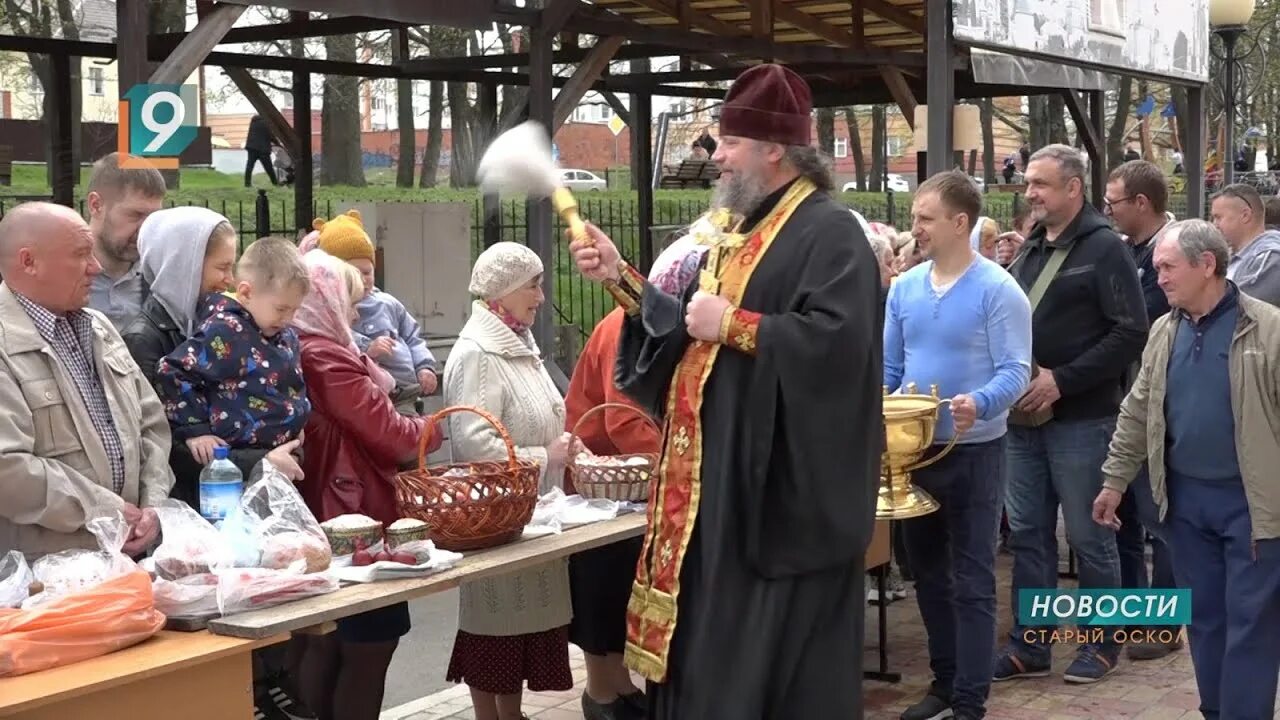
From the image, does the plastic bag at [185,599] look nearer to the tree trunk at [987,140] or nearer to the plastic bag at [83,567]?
the plastic bag at [83,567]

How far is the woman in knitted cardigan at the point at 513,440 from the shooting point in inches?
190

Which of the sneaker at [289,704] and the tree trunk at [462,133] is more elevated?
the tree trunk at [462,133]

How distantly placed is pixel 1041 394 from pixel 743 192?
2.57m

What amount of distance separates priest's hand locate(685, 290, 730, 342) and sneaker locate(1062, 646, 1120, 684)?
123 inches

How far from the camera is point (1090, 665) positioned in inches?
237

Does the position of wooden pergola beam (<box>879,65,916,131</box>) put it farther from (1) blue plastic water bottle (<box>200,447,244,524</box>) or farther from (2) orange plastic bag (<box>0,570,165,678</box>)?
(2) orange plastic bag (<box>0,570,165,678</box>)

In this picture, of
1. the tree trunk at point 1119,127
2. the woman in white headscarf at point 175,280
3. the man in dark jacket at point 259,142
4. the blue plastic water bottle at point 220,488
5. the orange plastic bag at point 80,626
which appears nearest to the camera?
the orange plastic bag at point 80,626

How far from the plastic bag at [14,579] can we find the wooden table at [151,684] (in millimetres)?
303

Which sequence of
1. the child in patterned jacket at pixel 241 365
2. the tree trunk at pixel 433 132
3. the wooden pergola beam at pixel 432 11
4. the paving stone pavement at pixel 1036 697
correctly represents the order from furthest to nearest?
the tree trunk at pixel 433 132 → the wooden pergola beam at pixel 432 11 → the paving stone pavement at pixel 1036 697 → the child in patterned jacket at pixel 241 365

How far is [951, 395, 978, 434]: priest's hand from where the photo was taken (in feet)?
17.1

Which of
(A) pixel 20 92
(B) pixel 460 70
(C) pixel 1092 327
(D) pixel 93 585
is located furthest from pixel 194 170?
(D) pixel 93 585

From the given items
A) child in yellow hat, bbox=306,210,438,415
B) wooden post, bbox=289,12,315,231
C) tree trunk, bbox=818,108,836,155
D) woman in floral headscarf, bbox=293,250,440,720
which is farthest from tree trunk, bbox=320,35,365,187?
woman in floral headscarf, bbox=293,250,440,720

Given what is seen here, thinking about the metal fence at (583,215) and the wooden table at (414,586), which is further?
the metal fence at (583,215)

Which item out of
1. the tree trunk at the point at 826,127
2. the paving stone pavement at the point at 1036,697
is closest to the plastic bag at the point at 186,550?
the paving stone pavement at the point at 1036,697
